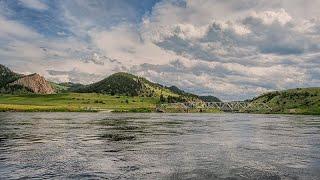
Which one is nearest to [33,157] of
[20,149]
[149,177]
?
[20,149]

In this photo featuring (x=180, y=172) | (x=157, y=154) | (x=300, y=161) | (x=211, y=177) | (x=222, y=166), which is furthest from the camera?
(x=157, y=154)

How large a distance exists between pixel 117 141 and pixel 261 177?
37411 mm

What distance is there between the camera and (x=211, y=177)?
37.6 metres

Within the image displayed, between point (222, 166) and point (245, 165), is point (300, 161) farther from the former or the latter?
point (222, 166)

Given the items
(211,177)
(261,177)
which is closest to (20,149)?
(211,177)

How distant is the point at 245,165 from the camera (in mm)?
45406

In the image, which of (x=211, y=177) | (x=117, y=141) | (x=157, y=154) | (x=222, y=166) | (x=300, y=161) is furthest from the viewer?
(x=117, y=141)

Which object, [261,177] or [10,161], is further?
[10,161]

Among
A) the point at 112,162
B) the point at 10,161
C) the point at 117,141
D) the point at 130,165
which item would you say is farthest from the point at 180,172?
the point at 117,141

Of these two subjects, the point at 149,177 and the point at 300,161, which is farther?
the point at 300,161

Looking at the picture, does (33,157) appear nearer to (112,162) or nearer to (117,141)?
(112,162)

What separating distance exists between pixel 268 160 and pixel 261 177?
11.9m

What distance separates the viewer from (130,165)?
146ft

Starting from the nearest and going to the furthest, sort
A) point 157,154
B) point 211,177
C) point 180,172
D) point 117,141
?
point 211,177 → point 180,172 → point 157,154 → point 117,141
